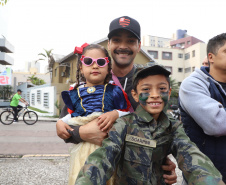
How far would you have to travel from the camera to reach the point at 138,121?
146cm

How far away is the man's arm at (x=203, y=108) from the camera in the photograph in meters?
1.55

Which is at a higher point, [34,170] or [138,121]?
[138,121]

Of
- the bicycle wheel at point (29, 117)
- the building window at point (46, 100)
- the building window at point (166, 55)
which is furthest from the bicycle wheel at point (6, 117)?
the building window at point (166, 55)

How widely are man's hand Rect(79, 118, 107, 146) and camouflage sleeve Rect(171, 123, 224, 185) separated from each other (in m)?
0.54

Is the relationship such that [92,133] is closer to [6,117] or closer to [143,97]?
[143,97]

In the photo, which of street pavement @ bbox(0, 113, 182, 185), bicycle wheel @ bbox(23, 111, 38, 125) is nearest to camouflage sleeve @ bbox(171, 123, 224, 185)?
street pavement @ bbox(0, 113, 182, 185)

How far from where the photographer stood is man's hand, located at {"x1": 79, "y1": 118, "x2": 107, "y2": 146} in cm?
158

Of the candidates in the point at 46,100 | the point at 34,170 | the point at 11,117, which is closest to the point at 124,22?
the point at 34,170

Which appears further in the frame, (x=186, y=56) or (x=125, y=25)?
(x=186, y=56)

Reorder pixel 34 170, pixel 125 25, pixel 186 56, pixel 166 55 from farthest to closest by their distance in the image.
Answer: pixel 186 56 < pixel 166 55 < pixel 34 170 < pixel 125 25

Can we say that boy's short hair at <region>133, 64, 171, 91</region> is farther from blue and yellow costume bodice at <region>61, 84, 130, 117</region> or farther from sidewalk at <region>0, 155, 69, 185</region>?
sidewalk at <region>0, 155, 69, 185</region>

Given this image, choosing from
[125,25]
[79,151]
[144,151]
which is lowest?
[79,151]

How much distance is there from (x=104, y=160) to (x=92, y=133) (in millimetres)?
408

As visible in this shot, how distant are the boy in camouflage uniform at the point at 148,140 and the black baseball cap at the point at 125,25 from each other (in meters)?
0.62
